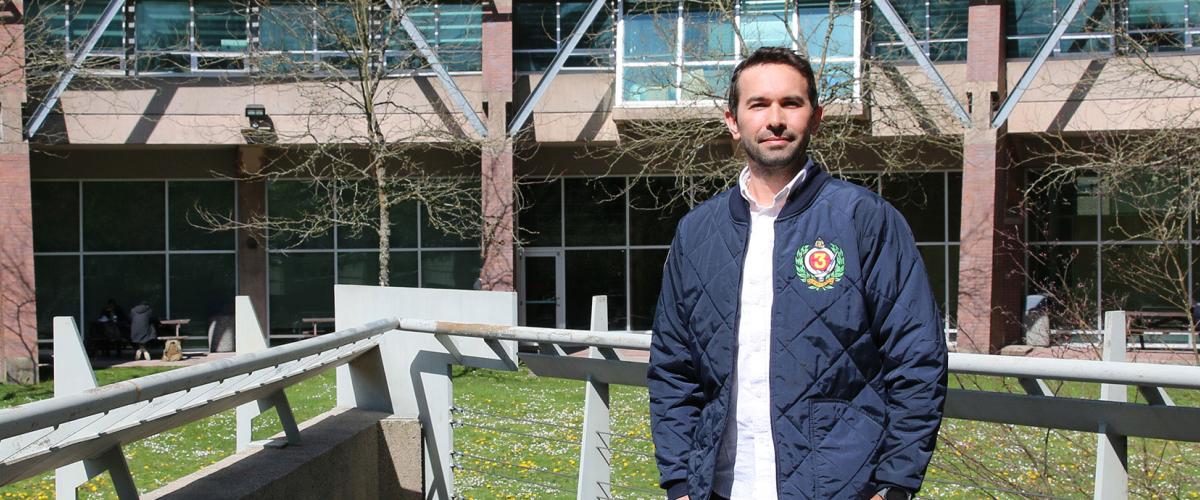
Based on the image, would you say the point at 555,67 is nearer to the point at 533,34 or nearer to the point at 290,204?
the point at 533,34

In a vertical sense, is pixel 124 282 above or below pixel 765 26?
below

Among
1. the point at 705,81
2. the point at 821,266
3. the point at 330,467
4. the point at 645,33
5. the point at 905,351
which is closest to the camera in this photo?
the point at 905,351

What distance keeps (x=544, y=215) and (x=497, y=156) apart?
3706mm

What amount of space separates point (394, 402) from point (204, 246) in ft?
74.0

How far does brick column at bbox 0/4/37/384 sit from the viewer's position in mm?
22375

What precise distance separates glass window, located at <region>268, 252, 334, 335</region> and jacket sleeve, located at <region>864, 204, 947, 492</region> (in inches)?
1003

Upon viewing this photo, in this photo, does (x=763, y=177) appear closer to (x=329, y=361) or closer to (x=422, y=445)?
(x=329, y=361)

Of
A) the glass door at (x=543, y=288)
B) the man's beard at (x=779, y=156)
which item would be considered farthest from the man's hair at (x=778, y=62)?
the glass door at (x=543, y=288)

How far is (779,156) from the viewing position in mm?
3057

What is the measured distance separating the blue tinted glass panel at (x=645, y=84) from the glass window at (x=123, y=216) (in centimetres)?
1091

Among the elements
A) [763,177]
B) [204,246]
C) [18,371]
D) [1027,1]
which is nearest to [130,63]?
[204,246]

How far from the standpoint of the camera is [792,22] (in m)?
22.6

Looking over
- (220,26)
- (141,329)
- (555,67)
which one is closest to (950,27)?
(555,67)

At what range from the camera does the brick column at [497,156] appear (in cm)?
2411
